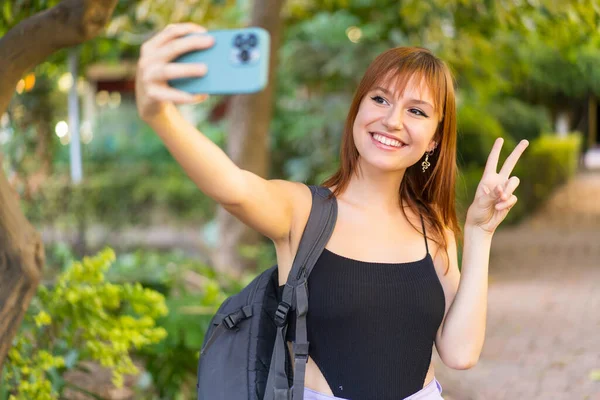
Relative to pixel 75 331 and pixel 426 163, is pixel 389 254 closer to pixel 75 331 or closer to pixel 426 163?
pixel 426 163

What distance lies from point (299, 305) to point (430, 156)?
28.7 inches

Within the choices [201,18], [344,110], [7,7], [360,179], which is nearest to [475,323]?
[360,179]

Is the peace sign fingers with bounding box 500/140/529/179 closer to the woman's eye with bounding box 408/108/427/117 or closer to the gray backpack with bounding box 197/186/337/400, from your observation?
the woman's eye with bounding box 408/108/427/117

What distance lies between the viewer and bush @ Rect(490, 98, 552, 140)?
19.5m

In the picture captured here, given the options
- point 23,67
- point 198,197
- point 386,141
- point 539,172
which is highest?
point 23,67

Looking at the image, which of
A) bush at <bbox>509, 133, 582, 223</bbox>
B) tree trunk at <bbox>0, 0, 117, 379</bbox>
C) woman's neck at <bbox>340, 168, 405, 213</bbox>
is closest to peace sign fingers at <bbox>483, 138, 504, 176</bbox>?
woman's neck at <bbox>340, 168, 405, 213</bbox>

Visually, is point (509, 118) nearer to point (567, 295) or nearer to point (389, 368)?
point (567, 295)

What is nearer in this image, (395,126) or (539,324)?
(395,126)

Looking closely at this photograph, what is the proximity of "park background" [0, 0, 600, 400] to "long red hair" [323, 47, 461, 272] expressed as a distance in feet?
2.09

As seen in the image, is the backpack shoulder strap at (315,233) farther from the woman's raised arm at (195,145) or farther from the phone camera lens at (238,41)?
the phone camera lens at (238,41)

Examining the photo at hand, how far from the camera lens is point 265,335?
95.2 inches

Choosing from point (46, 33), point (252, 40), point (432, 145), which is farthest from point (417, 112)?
point (46, 33)

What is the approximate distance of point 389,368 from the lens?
240cm

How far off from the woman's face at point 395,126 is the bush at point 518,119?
16289 millimetres
